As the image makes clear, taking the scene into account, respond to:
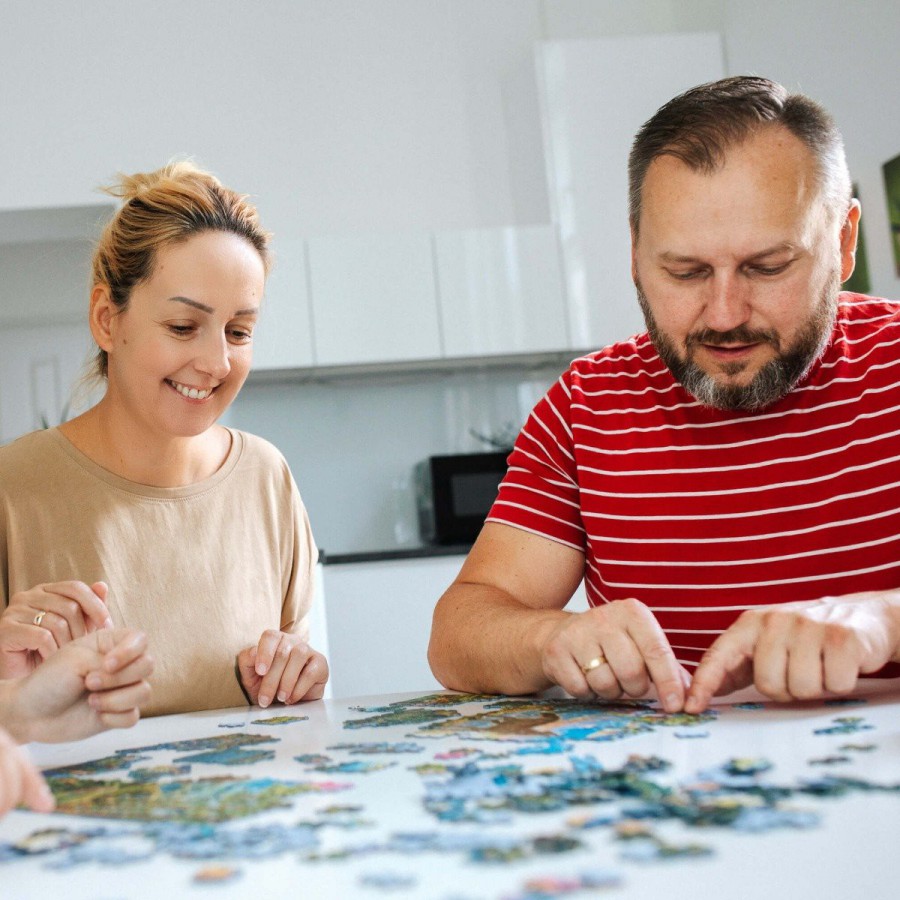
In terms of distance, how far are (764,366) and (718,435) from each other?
137mm

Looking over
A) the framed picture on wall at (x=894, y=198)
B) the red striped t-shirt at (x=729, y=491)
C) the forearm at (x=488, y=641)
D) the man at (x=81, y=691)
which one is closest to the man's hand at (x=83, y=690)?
the man at (x=81, y=691)

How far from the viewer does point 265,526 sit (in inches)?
70.7

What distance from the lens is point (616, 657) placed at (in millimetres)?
1059

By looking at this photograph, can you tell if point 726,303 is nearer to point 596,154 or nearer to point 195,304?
point 195,304

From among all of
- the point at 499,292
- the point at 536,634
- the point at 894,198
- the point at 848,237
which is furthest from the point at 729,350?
the point at 499,292

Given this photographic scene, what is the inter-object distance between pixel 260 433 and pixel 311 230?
802 mm

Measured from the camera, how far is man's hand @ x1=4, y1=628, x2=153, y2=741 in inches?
40.3

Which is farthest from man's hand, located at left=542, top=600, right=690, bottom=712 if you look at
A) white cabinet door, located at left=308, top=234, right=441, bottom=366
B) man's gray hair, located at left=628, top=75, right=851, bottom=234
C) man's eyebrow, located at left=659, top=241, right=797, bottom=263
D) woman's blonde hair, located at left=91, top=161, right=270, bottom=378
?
white cabinet door, located at left=308, top=234, right=441, bottom=366

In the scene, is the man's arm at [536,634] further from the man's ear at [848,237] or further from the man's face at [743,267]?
the man's ear at [848,237]

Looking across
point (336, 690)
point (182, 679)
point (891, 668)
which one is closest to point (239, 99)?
point (336, 690)

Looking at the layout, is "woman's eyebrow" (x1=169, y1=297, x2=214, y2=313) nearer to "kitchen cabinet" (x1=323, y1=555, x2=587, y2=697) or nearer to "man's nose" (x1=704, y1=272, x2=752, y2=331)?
"man's nose" (x1=704, y1=272, x2=752, y2=331)

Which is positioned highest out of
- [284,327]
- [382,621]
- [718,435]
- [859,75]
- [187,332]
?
[859,75]

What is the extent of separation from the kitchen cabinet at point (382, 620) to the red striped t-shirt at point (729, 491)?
1974 millimetres

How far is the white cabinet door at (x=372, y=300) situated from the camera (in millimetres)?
4008
